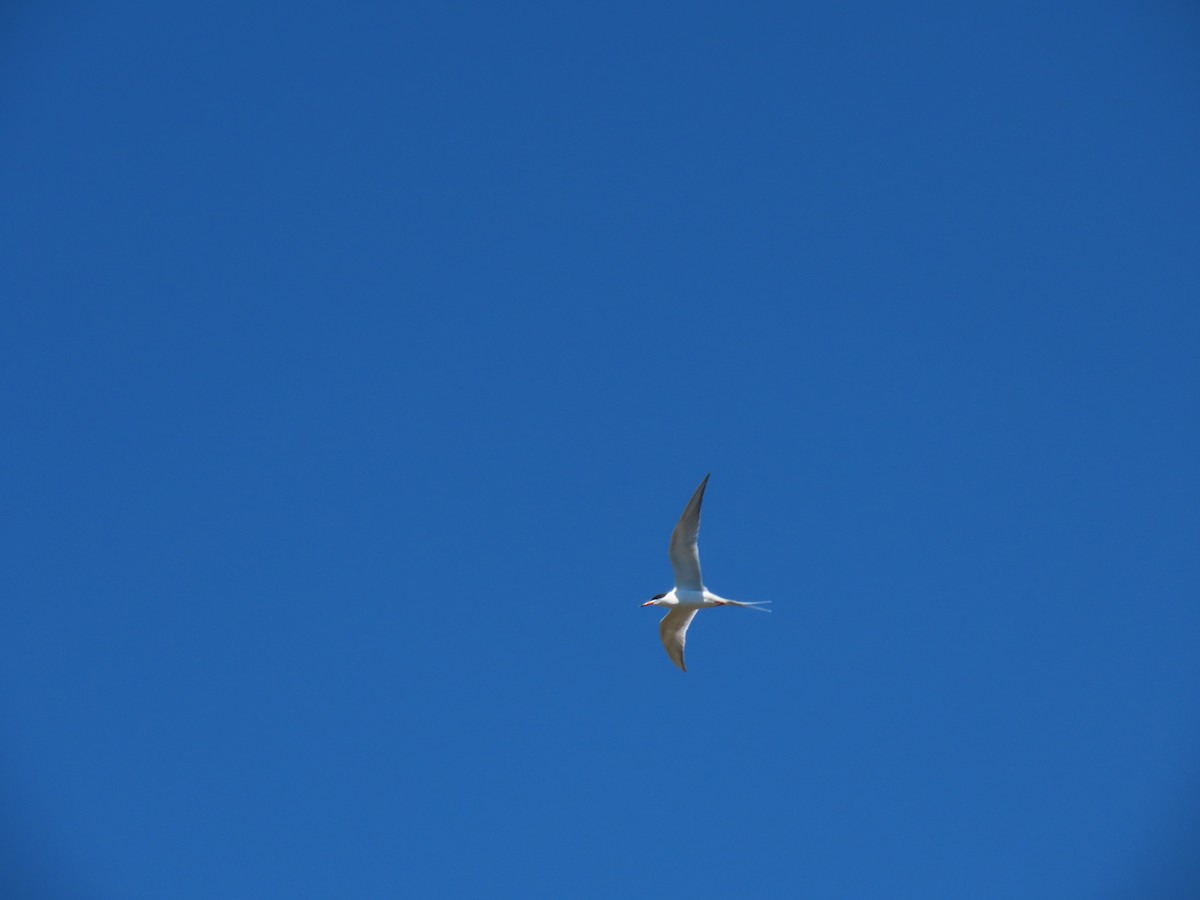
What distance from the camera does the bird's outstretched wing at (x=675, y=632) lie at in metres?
19.7

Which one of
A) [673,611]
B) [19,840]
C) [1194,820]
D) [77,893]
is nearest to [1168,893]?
[1194,820]

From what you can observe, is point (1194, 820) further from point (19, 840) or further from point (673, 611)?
point (19, 840)

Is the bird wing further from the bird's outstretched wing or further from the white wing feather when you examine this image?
the bird's outstretched wing

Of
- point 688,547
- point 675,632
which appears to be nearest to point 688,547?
point 688,547

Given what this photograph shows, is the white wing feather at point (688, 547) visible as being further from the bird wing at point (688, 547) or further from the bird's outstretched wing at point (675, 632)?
the bird's outstretched wing at point (675, 632)

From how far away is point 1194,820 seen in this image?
61500 mm

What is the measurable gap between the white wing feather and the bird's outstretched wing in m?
1.04

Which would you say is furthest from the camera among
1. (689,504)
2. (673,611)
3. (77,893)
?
(77,893)

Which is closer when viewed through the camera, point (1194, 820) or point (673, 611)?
point (673, 611)

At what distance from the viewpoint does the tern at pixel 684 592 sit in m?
17.7

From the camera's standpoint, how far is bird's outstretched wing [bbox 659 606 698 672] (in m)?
19.7

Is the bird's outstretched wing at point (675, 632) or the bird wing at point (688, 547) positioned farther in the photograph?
the bird's outstretched wing at point (675, 632)

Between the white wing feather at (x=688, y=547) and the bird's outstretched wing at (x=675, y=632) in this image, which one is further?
the bird's outstretched wing at (x=675, y=632)

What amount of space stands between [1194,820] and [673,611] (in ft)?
202
